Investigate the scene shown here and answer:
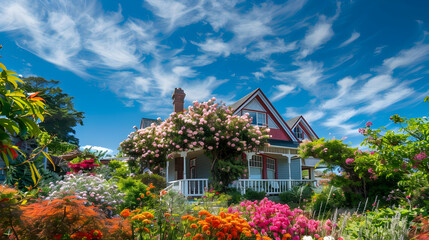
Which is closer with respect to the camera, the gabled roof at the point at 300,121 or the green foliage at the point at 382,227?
the green foliage at the point at 382,227

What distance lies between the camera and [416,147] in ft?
20.9

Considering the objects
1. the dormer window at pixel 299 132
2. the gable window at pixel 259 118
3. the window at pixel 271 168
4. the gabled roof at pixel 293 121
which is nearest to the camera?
the gable window at pixel 259 118

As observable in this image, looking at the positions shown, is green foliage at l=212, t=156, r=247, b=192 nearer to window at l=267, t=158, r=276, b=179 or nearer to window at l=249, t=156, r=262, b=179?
window at l=249, t=156, r=262, b=179

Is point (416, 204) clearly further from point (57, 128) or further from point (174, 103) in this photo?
point (57, 128)

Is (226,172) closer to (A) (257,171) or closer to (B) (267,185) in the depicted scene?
(B) (267,185)

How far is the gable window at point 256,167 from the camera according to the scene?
18.7 metres

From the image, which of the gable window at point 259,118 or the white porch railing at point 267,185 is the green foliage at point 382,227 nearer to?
the white porch railing at point 267,185

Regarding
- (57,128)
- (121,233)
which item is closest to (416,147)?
(121,233)

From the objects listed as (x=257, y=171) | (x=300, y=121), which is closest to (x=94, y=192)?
(x=257, y=171)

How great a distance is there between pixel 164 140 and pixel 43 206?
12008mm

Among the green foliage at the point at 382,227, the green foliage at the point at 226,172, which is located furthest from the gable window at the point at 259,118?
the green foliage at the point at 382,227

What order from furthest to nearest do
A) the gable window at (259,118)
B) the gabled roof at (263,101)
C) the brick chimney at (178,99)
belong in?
1. the gable window at (259,118)
2. the brick chimney at (178,99)
3. the gabled roof at (263,101)

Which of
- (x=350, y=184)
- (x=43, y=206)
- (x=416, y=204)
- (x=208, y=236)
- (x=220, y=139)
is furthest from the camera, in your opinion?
(x=220, y=139)

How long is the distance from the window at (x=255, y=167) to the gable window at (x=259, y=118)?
215 cm
